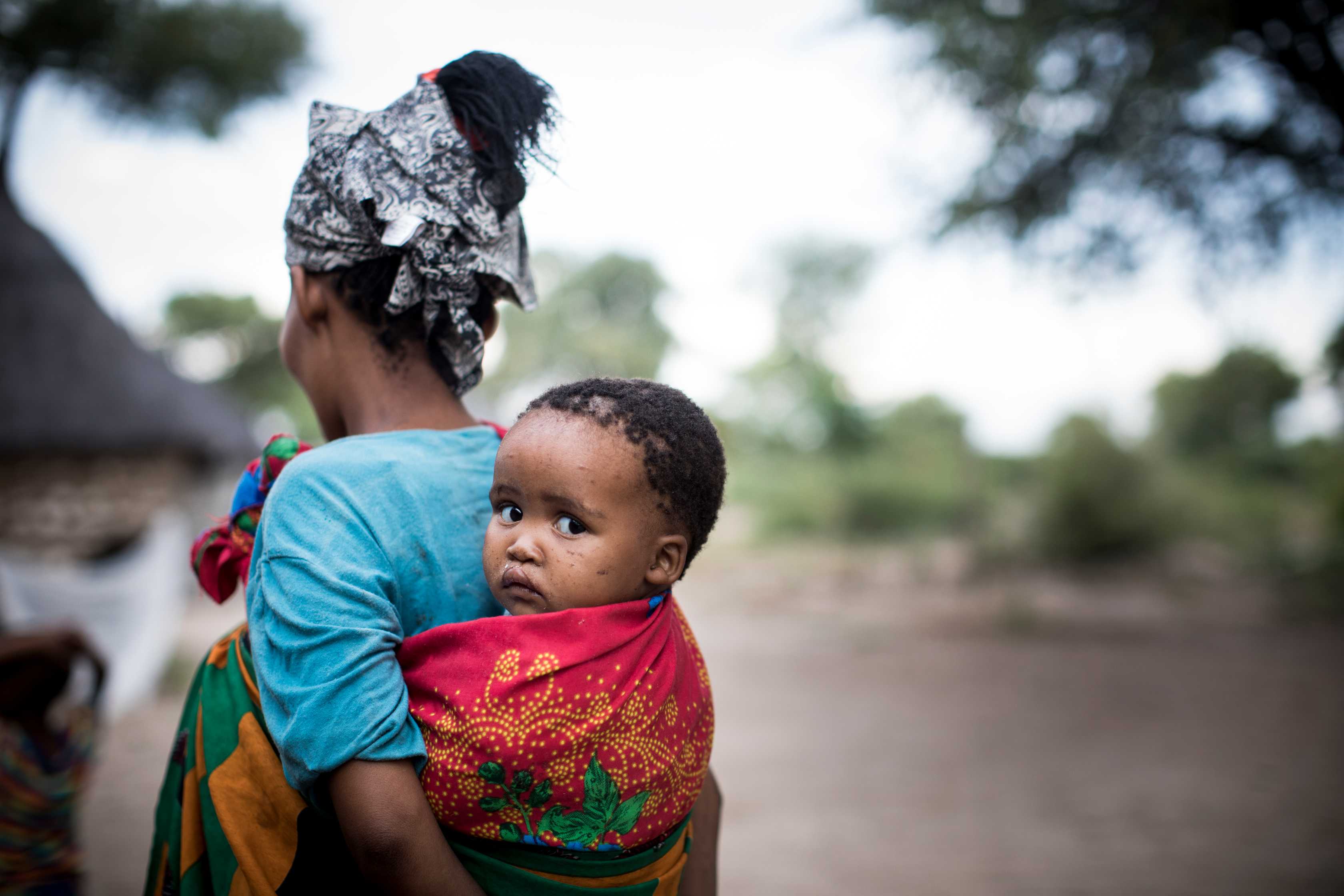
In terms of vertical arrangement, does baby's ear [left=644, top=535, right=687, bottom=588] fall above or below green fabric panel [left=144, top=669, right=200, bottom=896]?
above

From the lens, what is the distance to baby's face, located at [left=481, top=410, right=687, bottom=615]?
1.10m

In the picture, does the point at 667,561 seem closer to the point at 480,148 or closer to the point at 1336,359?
the point at 480,148

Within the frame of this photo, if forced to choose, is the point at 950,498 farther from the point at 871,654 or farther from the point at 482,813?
the point at 482,813

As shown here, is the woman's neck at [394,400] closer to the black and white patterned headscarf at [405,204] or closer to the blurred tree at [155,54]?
the black and white patterned headscarf at [405,204]

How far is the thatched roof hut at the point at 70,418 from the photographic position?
28.7 ft

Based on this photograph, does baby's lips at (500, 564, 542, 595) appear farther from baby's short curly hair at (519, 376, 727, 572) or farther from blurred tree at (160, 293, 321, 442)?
blurred tree at (160, 293, 321, 442)

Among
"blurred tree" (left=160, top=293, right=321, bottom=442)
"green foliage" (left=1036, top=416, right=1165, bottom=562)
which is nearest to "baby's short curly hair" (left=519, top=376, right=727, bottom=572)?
"green foliage" (left=1036, top=416, right=1165, bottom=562)

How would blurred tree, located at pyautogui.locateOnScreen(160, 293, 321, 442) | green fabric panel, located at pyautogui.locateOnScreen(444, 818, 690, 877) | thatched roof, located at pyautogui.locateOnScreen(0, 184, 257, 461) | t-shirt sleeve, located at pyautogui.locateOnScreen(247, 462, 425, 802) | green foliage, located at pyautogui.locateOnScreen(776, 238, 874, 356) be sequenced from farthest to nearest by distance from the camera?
1. green foliage, located at pyautogui.locateOnScreen(776, 238, 874, 356)
2. blurred tree, located at pyautogui.locateOnScreen(160, 293, 321, 442)
3. thatched roof, located at pyautogui.locateOnScreen(0, 184, 257, 461)
4. green fabric panel, located at pyautogui.locateOnScreen(444, 818, 690, 877)
5. t-shirt sleeve, located at pyautogui.locateOnScreen(247, 462, 425, 802)

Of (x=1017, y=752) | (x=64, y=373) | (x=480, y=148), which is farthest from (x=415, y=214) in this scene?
(x=64, y=373)

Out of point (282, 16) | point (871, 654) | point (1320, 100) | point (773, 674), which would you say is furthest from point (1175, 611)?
point (282, 16)

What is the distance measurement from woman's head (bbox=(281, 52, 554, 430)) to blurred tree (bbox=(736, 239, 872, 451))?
88.7 feet

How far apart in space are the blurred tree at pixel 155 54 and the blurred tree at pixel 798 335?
20.9 metres

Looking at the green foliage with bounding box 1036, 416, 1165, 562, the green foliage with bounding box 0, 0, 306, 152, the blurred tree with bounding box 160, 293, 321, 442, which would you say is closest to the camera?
the green foliage with bounding box 0, 0, 306, 152

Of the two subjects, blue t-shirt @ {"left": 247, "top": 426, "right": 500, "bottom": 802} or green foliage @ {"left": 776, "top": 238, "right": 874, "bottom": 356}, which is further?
green foliage @ {"left": 776, "top": 238, "right": 874, "bottom": 356}
